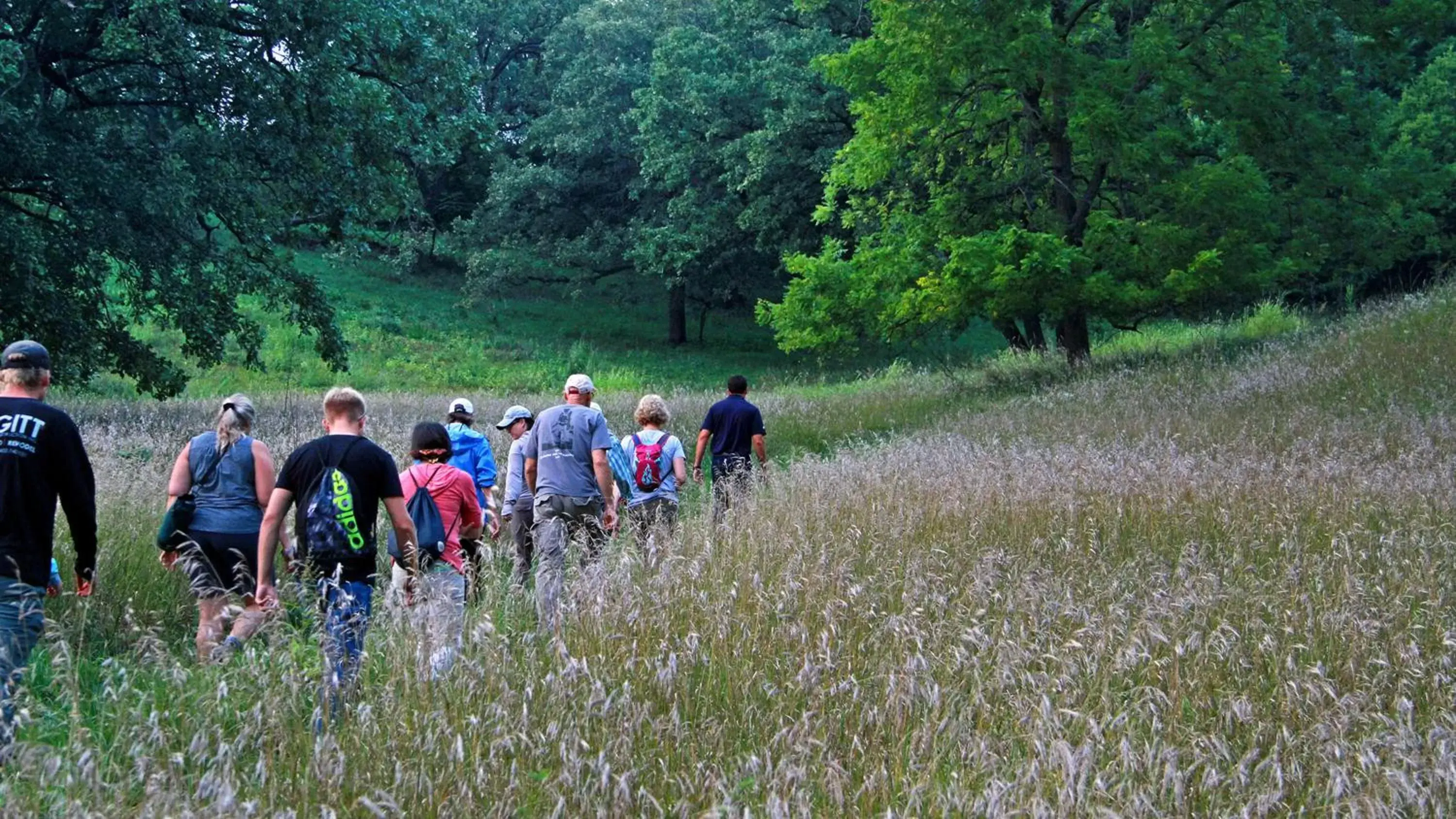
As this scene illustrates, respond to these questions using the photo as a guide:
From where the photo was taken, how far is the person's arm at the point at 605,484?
8.35 m

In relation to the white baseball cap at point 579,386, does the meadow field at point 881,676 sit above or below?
below

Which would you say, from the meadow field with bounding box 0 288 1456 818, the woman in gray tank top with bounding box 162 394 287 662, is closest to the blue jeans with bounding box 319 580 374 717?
the meadow field with bounding box 0 288 1456 818

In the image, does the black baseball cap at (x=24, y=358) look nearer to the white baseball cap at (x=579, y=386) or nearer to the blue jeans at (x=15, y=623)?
the blue jeans at (x=15, y=623)

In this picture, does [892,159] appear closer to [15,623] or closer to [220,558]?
[220,558]

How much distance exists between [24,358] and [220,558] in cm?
175

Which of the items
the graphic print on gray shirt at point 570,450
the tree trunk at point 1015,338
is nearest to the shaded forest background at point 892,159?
the tree trunk at point 1015,338

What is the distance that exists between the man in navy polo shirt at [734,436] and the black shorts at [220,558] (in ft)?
15.9

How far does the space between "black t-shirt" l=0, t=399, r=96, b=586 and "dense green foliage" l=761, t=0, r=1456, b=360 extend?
14.9 metres

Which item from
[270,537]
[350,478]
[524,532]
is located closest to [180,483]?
[270,537]

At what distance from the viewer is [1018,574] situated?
6.47 metres

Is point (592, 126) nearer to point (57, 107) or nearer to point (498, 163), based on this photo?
point (498, 163)

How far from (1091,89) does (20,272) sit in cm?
1495

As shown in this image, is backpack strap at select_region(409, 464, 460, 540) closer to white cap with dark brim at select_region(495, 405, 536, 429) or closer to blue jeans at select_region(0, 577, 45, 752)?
blue jeans at select_region(0, 577, 45, 752)

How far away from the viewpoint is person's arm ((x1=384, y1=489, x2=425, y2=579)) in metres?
5.81
